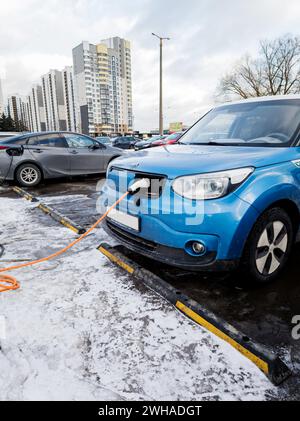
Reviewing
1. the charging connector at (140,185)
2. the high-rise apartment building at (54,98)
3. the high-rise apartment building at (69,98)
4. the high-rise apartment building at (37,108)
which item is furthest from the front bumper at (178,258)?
the high-rise apartment building at (37,108)

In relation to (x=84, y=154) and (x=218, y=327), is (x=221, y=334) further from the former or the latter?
(x=84, y=154)

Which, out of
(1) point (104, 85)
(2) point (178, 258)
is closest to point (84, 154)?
(2) point (178, 258)

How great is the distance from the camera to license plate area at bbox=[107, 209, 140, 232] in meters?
2.54

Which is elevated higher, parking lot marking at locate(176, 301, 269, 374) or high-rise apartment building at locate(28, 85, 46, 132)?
high-rise apartment building at locate(28, 85, 46, 132)

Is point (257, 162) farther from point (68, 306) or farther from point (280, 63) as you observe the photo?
point (280, 63)

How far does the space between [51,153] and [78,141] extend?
0.90m

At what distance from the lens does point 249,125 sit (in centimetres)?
321

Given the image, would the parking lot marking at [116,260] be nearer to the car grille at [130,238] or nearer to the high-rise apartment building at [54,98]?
the car grille at [130,238]

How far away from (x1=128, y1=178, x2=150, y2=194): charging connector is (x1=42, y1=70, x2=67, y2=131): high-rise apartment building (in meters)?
86.2

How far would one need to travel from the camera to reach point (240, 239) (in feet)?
7.16

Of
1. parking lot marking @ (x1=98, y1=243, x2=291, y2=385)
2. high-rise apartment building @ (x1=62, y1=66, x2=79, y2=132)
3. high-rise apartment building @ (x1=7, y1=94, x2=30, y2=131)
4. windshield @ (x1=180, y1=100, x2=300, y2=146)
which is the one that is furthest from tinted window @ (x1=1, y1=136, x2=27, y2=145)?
high-rise apartment building @ (x1=7, y1=94, x2=30, y2=131)

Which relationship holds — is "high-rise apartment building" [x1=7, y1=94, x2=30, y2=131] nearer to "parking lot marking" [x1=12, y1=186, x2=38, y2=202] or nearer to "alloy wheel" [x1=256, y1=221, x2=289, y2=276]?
"parking lot marking" [x1=12, y1=186, x2=38, y2=202]

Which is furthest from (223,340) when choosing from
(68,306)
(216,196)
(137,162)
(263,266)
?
(137,162)

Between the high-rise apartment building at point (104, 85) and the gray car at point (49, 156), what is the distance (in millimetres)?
68283
